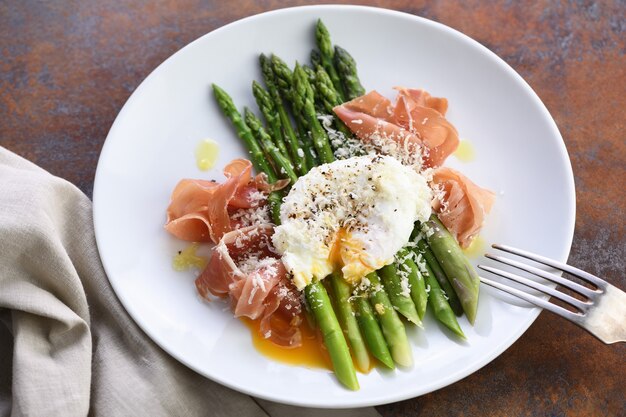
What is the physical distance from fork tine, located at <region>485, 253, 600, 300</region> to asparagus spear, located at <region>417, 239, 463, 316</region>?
32 cm

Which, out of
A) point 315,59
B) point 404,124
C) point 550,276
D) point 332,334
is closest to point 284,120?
point 315,59

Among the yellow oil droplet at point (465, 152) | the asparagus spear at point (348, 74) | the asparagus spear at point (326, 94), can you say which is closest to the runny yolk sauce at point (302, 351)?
the asparagus spear at point (326, 94)

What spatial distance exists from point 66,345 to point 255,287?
1233 millimetres

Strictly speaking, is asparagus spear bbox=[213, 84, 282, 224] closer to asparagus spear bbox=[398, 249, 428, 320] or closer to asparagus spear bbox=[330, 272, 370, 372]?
asparagus spear bbox=[330, 272, 370, 372]

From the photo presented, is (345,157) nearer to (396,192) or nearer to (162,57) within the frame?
(396,192)

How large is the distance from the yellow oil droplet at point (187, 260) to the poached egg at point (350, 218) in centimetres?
57

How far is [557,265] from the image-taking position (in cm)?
424

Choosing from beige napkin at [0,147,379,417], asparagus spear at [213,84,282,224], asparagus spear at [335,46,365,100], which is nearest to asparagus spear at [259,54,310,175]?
asparagus spear at [213,84,282,224]

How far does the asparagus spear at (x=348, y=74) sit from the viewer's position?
5059mm

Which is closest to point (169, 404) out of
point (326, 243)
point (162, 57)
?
point (326, 243)

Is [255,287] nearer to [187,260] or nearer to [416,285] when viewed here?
[187,260]

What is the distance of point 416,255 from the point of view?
4.45 m

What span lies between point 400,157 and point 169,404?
2201mm

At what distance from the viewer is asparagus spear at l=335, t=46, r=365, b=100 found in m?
5.06
